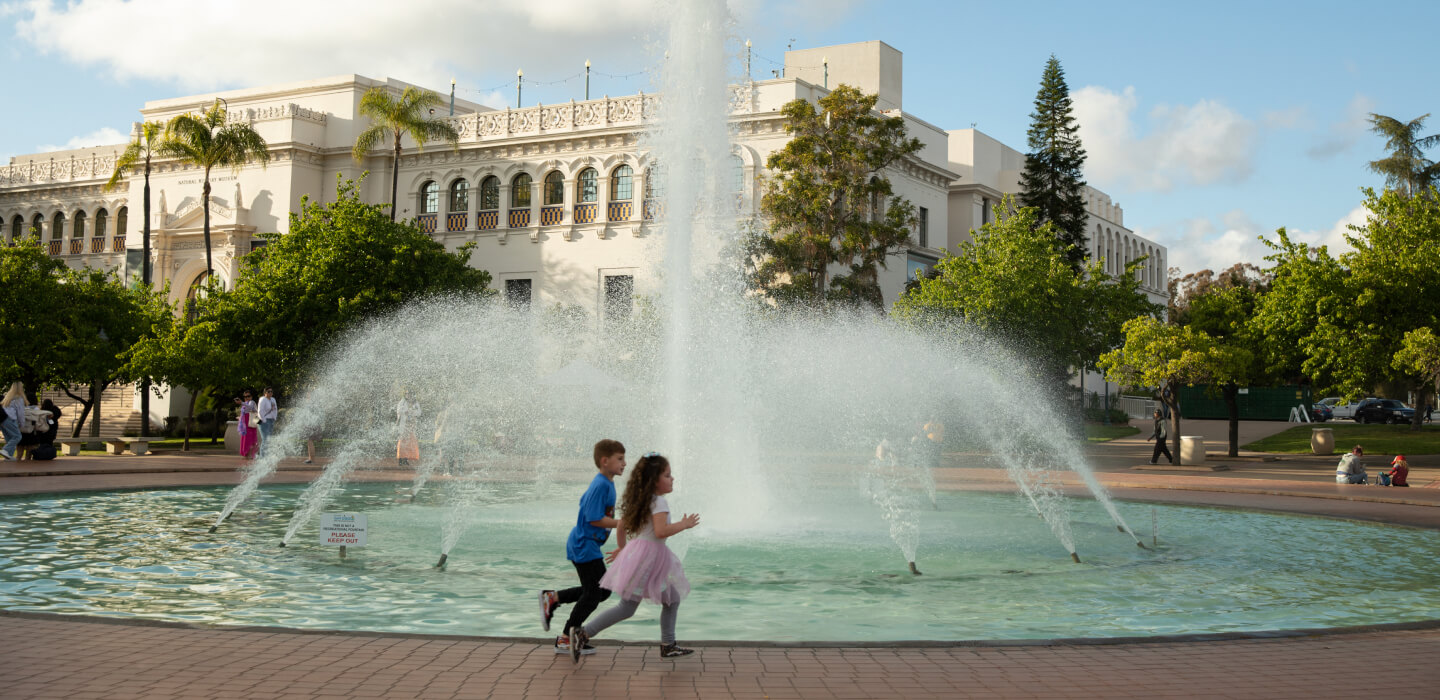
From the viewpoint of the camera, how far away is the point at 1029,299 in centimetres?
3556

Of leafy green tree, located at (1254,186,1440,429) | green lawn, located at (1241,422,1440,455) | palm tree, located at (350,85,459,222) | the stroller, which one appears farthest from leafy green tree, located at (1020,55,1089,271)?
the stroller

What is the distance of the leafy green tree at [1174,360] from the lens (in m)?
29.7

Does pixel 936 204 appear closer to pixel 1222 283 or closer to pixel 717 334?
pixel 717 334

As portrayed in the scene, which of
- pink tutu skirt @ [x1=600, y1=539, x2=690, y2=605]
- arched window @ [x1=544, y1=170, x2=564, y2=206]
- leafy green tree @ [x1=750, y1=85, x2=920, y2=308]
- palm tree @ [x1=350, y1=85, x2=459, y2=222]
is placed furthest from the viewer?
arched window @ [x1=544, y1=170, x2=564, y2=206]

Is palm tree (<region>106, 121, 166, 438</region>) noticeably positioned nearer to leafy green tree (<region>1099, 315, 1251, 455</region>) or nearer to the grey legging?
leafy green tree (<region>1099, 315, 1251, 455</region>)

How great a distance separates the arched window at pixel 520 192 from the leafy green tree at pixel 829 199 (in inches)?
609

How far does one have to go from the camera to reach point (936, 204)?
5166 cm

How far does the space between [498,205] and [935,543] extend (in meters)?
39.6

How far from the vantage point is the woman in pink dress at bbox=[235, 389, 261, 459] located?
26.6 metres

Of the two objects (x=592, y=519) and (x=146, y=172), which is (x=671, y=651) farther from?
(x=146, y=172)

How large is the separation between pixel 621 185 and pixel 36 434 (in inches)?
1055

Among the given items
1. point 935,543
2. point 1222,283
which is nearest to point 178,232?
point 935,543

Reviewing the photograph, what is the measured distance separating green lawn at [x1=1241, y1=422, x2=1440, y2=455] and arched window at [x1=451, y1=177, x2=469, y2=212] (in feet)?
112

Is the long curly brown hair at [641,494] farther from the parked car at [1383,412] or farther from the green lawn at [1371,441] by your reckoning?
the parked car at [1383,412]
